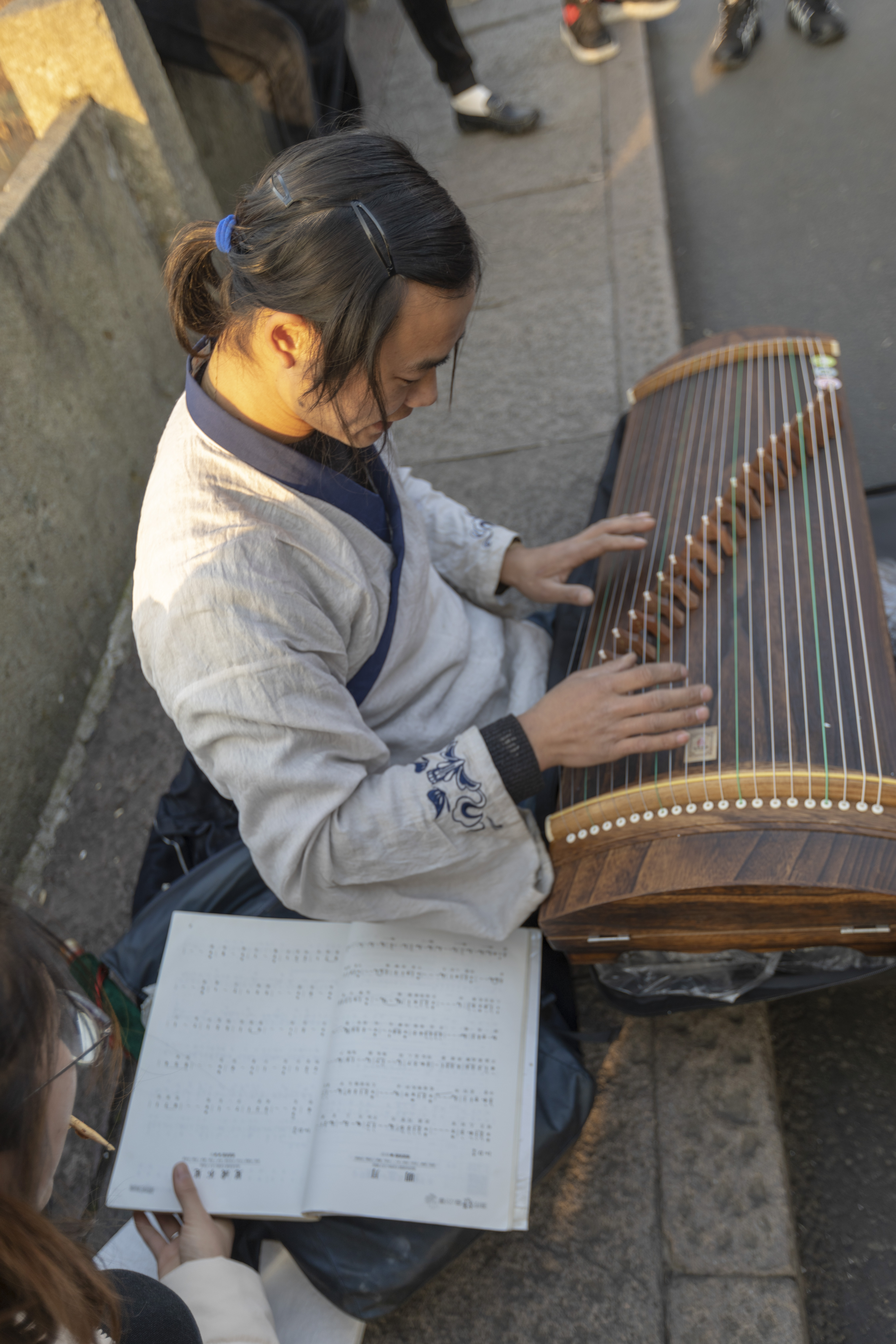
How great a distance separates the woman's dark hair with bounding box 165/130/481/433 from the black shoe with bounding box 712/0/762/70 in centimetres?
389

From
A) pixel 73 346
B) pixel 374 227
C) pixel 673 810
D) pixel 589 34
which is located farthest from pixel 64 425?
pixel 589 34

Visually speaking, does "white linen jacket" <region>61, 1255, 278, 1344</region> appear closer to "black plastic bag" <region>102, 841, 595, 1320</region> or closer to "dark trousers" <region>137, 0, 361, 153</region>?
"black plastic bag" <region>102, 841, 595, 1320</region>

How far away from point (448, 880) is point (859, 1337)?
95 cm

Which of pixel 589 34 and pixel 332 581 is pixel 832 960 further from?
pixel 589 34

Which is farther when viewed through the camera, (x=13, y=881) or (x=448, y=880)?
(x=13, y=881)

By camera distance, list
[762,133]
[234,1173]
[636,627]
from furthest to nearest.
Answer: [762,133] → [636,627] → [234,1173]

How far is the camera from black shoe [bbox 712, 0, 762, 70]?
415 centimetres

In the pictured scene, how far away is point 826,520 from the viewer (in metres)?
1.63

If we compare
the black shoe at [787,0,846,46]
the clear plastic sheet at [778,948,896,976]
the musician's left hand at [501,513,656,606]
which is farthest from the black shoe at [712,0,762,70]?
the clear plastic sheet at [778,948,896,976]

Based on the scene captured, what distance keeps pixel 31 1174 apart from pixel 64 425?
5.97 feet

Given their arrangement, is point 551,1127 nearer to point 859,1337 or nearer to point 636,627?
point 859,1337

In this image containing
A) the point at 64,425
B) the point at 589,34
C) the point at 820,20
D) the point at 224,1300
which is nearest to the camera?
the point at 224,1300

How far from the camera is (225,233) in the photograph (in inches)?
47.9

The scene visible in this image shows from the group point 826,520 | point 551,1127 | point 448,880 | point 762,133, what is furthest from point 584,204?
point 551,1127
